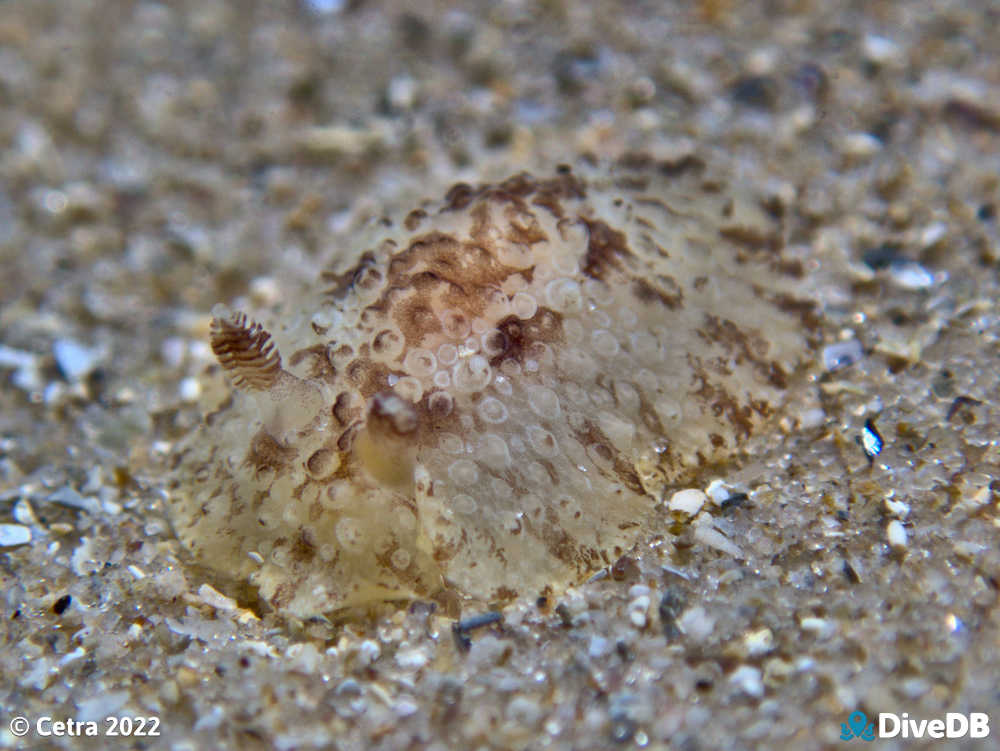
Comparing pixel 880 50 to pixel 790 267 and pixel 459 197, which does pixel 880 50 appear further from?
pixel 459 197

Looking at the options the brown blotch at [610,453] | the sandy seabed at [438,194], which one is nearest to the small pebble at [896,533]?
the sandy seabed at [438,194]

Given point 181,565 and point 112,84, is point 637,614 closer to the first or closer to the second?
point 181,565

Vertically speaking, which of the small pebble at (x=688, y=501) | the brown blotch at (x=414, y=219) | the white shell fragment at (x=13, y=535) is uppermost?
the brown blotch at (x=414, y=219)

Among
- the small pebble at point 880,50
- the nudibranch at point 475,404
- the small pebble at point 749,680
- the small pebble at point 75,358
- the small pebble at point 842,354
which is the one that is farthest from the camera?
the small pebble at point 880,50

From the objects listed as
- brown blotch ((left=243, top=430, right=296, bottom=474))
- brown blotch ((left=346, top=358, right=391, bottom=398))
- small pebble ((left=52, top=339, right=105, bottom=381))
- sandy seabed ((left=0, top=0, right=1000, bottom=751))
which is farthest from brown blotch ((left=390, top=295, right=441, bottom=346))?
small pebble ((left=52, top=339, right=105, bottom=381))

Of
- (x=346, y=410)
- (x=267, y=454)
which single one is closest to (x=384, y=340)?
(x=346, y=410)

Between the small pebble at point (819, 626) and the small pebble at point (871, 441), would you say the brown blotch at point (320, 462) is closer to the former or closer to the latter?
the small pebble at point (819, 626)

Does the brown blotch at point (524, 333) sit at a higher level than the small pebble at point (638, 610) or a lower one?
higher

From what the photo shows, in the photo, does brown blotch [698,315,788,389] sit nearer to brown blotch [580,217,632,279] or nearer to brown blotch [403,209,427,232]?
brown blotch [580,217,632,279]
